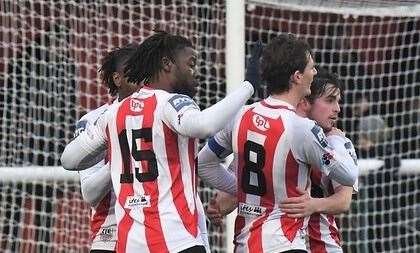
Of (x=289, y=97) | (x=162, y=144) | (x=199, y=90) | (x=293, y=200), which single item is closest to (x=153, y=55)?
(x=162, y=144)

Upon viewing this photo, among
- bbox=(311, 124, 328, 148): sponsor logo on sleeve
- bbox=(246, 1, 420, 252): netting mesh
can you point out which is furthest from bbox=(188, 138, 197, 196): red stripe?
bbox=(246, 1, 420, 252): netting mesh

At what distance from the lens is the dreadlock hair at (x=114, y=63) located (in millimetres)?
5285

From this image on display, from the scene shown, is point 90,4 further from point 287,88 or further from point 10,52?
point 287,88

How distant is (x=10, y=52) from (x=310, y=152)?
384 centimetres

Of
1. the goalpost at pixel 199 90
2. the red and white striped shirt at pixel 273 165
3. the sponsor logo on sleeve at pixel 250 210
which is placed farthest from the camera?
the goalpost at pixel 199 90

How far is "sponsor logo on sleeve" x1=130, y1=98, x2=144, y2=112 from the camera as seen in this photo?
14.9 feet

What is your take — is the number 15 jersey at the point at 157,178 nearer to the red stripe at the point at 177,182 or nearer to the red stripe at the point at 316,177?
the red stripe at the point at 177,182

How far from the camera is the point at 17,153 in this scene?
813 cm

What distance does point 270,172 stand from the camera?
4.69 meters

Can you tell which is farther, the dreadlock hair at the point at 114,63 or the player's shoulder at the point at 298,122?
the dreadlock hair at the point at 114,63

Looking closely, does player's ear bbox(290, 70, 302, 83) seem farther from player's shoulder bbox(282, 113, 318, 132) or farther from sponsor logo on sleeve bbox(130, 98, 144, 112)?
sponsor logo on sleeve bbox(130, 98, 144, 112)

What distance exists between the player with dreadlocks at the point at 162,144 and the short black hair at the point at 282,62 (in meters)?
0.10

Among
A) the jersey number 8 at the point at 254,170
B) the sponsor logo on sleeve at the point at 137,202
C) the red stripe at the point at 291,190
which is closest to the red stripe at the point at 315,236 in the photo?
the red stripe at the point at 291,190

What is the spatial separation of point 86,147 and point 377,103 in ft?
14.3
